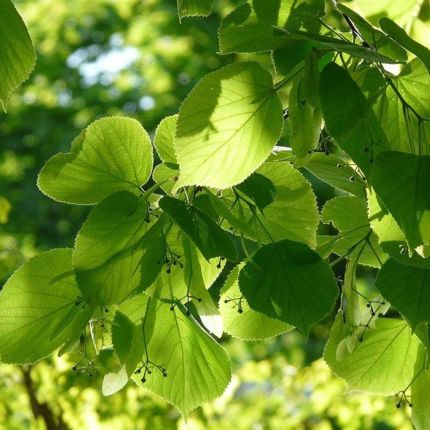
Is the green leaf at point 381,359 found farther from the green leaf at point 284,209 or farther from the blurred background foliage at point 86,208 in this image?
the blurred background foliage at point 86,208

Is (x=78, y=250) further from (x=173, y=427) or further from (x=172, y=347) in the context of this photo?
(x=173, y=427)

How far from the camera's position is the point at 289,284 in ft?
2.23

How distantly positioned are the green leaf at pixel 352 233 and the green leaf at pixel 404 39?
0.22 m

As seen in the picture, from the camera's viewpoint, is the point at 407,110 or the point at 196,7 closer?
the point at 407,110

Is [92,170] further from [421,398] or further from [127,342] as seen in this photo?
[421,398]

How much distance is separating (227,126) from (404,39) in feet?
0.47

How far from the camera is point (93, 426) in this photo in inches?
118

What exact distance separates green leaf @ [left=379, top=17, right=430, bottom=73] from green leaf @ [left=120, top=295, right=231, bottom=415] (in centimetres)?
29

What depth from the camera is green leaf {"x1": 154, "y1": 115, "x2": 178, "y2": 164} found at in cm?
74

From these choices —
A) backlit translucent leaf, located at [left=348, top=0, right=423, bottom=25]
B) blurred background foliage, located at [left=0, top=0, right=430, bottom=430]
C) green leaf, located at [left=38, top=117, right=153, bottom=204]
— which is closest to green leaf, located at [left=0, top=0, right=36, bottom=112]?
green leaf, located at [left=38, top=117, right=153, bottom=204]

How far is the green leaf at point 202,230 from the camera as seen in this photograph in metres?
0.64

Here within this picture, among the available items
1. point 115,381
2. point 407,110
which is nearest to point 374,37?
point 407,110

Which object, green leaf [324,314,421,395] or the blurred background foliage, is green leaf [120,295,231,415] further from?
the blurred background foliage

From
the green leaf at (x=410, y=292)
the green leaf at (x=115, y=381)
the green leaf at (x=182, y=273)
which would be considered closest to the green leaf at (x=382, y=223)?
the green leaf at (x=410, y=292)
